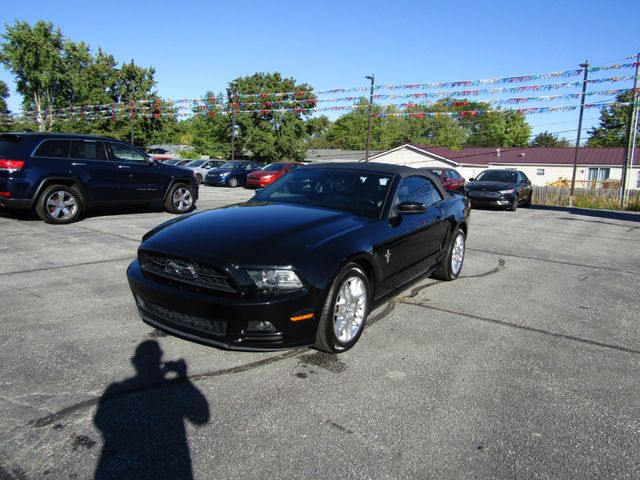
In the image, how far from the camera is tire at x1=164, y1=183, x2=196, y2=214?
1112 cm


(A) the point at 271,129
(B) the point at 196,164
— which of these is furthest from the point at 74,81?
(B) the point at 196,164

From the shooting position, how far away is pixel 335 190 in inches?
183

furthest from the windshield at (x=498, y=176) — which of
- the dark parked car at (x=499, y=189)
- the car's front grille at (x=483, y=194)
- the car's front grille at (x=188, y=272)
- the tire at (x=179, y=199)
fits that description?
the car's front grille at (x=188, y=272)

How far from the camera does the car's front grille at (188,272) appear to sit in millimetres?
3123

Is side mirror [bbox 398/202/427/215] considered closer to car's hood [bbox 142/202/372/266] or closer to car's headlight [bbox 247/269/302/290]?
car's hood [bbox 142/202/372/266]

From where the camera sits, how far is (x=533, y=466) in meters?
2.36

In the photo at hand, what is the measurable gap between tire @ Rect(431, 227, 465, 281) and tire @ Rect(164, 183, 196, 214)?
7305 millimetres

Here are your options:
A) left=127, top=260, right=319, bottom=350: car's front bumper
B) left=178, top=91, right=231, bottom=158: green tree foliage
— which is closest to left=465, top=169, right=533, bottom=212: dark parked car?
left=127, top=260, right=319, bottom=350: car's front bumper

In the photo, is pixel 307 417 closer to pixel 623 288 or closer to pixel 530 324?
pixel 530 324

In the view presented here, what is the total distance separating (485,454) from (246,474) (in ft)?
4.13

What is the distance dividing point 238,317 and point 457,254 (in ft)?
13.1

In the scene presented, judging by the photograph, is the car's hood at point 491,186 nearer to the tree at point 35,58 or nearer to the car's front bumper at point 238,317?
the car's front bumper at point 238,317

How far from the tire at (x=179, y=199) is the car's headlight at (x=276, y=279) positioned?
28.4 feet

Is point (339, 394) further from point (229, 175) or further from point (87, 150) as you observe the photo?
point (229, 175)
